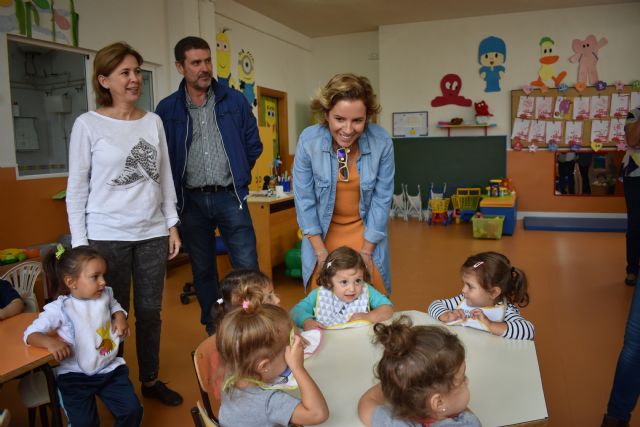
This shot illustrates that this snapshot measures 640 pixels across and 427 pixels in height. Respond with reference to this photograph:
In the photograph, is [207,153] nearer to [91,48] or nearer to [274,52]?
[91,48]

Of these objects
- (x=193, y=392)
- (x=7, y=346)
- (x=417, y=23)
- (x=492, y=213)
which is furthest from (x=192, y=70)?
(x=417, y=23)

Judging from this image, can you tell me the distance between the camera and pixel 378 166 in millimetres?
2096

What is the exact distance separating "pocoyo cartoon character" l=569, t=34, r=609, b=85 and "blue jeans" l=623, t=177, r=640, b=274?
3.71 metres

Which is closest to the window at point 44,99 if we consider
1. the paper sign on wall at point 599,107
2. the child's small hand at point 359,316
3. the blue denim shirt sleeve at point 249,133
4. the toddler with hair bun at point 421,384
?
the blue denim shirt sleeve at point 249,133


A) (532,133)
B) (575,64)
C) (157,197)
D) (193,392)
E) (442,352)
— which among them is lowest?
(193,392)

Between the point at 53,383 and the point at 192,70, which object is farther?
the point at 192,70

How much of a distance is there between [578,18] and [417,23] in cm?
216

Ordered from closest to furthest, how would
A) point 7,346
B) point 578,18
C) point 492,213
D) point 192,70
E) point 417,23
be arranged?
1. point 7,346
2. point 192,70
3. point 492,213
4. point 578,18
5. point 417,23

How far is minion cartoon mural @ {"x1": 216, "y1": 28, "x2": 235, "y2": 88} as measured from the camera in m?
6.18

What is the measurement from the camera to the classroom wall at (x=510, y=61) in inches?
271

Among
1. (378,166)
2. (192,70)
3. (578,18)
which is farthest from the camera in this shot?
(578,18)

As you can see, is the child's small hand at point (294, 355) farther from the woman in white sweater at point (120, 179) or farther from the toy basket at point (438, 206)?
the toy basket at point (438, 206)

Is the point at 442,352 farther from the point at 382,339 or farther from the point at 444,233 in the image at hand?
the point at 444,233

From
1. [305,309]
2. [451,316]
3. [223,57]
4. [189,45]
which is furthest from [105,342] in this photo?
[223,57]
